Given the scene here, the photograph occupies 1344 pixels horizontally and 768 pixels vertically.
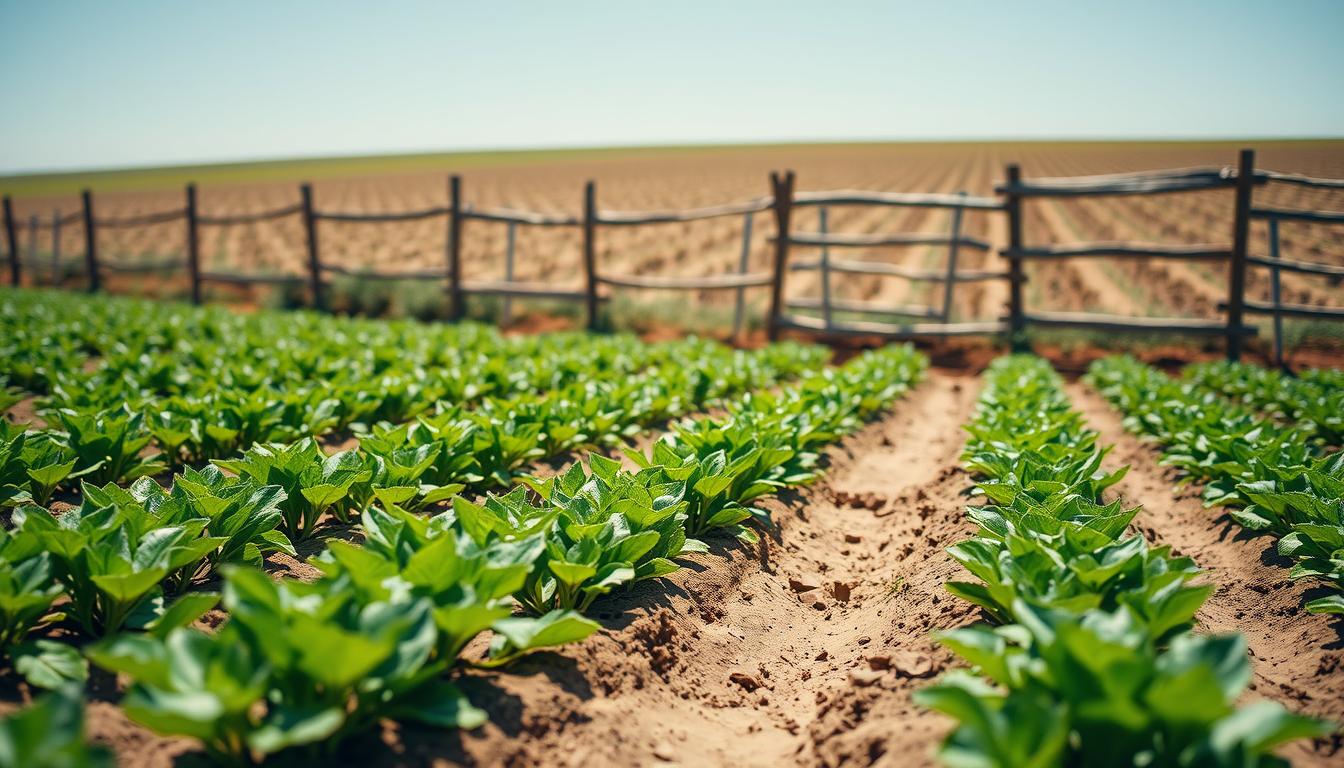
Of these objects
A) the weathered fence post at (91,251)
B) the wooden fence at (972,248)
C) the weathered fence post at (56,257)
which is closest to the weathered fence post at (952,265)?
the wooden fence at (972,248)

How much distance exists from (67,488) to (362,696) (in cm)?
295

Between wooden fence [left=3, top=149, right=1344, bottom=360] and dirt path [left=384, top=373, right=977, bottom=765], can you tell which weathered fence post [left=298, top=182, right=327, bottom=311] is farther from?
dirt path [left=384, top=373, right=977, bottom=765]

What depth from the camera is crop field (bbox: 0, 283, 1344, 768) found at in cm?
166

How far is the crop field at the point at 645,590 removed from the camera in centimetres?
166

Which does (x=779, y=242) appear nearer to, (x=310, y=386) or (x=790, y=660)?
(x=310, y=386)

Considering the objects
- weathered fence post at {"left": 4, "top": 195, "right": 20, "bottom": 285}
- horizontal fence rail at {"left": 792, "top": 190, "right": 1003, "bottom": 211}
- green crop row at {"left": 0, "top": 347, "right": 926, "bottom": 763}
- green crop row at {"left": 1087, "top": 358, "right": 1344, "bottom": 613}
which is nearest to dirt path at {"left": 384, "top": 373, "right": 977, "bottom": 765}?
green crop row at {"left": 0, "top": 347, "right": 926, "bottom": 763}

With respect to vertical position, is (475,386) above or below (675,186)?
below

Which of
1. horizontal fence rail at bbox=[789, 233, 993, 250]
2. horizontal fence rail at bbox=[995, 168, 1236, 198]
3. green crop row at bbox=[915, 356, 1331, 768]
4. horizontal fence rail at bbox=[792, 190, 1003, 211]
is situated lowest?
green crop row at bbox=[915, 356, 1331, 768]

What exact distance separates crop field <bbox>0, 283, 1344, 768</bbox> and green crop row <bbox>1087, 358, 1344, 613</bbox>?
20 mm

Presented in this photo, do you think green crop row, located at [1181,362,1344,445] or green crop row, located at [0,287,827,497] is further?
green crop row, located at [1181,362,1344,445]

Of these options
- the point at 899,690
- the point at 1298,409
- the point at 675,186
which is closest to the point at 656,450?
the point at 899,690

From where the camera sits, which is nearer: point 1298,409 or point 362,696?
point 362,696

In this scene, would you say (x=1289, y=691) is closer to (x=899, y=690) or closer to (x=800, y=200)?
(x=899, y=690)

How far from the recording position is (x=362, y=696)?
1.83 m
